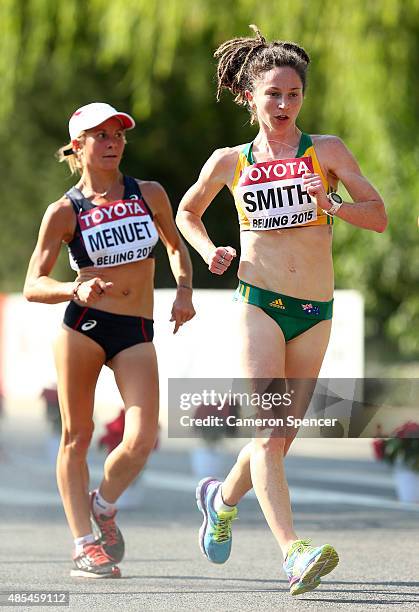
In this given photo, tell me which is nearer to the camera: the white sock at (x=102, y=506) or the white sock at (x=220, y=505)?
the white sock at (x=220, y=505)

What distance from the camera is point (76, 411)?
659cm

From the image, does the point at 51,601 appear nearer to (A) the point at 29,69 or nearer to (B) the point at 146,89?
(B) the point at 146,89

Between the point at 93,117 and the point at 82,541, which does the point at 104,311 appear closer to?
the point at 93,117

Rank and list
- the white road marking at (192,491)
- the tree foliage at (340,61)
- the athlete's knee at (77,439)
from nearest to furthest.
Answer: the athlete's knee at (77,439) < the white road marking at (192,491) < the tree foliage at (340,61)

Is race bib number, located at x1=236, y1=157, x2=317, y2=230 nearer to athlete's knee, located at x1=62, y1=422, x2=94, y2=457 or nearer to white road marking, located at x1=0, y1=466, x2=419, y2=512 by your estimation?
athlete's knee, located at x1=62, y1=422, x2=94, y2=457

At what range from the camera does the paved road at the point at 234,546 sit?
5957 millimetres

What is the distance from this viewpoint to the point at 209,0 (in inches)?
580

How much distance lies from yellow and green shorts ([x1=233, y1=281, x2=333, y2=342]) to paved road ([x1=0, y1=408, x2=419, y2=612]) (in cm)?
106

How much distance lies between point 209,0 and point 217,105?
32.6 ft

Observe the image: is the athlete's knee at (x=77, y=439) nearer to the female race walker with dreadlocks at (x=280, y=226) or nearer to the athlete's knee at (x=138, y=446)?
the athlete's knee at (x=138, y=446)

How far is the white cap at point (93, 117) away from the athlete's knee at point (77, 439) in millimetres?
1291

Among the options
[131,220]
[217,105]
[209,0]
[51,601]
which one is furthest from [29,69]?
[51,601]

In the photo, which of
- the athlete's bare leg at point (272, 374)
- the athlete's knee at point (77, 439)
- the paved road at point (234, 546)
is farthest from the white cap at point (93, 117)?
the paved road at point (234, 546)

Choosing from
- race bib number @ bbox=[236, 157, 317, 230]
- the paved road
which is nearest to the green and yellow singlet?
race bib number @ bbox=[236, 157, 317, 230]
